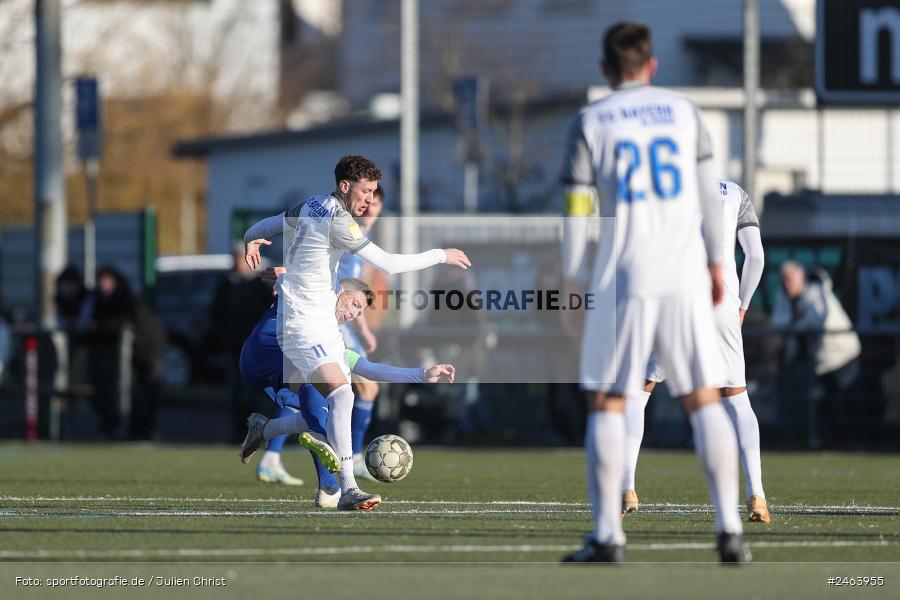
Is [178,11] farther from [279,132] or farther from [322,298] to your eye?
[322,298]

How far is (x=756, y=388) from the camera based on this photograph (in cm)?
2053

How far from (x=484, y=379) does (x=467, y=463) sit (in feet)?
12.4

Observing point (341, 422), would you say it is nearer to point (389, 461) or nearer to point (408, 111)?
point (389, 461)

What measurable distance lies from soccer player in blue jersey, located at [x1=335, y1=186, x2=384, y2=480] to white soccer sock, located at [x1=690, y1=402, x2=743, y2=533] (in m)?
4.59

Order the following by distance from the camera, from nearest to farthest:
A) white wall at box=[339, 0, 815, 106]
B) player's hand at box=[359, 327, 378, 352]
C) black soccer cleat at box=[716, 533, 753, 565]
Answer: black soccer cleat at box=[716, 533, 753, 565]
player's hand at box=[359, 327, 378, 352]
white wall at box=[339, 0, 815, 106]

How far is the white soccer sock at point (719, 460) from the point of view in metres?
8.27

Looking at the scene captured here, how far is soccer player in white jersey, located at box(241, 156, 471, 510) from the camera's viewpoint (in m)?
11.1

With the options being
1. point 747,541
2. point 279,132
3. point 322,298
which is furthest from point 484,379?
point 279,132

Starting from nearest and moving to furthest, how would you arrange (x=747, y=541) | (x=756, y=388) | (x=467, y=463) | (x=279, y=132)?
(x=747, y=541) < (x=467, y=463) < (x=756, y=388) < (x=279, y=132)

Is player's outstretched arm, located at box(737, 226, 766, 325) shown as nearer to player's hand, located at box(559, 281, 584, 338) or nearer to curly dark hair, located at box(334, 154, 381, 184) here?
curly dark hair, located at box(334, 154, 381, 184)

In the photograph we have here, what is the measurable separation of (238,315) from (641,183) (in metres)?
12.9

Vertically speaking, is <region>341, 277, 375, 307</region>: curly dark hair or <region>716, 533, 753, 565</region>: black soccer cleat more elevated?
<region>341, 277, 375, 307</region>: curly dark hair

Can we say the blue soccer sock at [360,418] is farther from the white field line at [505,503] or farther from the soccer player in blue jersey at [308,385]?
the white field line at [505,503]

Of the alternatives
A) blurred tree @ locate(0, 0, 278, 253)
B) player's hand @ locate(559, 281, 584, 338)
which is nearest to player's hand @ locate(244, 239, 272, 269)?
player's hand @ locate(559, 281, 584, 338)
